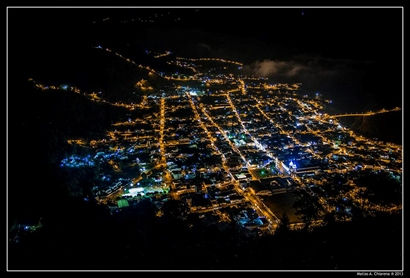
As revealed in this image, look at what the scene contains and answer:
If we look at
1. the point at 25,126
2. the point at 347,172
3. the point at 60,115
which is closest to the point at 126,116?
the point at 60,115

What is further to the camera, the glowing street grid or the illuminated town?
the glowing street grid

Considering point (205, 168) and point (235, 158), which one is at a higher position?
point (235, 158)

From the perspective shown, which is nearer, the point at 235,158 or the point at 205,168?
the point at 205,168

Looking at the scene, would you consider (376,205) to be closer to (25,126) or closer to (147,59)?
(25,126)
